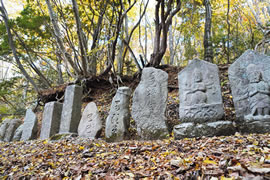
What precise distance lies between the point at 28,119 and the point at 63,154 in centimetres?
410

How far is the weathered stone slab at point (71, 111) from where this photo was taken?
16.7 feet

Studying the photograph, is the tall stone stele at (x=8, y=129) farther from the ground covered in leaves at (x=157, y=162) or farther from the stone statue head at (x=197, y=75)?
the stone statue head at (x=197, y=75)

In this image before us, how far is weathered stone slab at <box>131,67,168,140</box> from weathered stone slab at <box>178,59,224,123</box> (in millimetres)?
409

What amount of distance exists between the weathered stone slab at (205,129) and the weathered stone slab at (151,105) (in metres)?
0.48

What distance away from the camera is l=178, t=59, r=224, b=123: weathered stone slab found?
11.6 feet

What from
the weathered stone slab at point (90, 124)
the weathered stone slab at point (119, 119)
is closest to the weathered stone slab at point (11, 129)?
the weathered stone slab at point (90, 124)

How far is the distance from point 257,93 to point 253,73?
388 millimetres

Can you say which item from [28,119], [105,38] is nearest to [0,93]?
[28,119]

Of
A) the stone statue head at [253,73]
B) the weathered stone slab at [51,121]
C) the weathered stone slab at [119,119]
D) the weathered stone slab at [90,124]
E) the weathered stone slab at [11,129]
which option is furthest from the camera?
the weathered stone slab at [11,129]

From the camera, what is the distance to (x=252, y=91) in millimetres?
3441

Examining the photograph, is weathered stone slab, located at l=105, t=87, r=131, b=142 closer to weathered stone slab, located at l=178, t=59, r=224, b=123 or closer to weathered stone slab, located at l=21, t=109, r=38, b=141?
weathered stone slab, located at l=178, t=59, r=224, b=123

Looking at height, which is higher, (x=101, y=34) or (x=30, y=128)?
(x=101, y=34)

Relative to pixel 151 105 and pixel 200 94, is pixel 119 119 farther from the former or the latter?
pixel 200 94

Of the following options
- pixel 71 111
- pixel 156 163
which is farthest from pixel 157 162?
pixel 71 111
